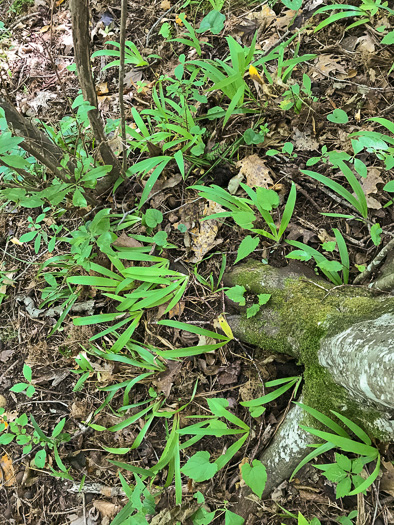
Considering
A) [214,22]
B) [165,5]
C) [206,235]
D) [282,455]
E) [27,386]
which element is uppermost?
[165,5]

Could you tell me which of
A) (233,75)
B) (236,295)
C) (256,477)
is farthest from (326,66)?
(256,477)

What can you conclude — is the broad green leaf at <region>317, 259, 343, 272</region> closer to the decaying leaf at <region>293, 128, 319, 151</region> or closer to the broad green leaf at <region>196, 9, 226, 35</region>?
the decaying leaf at <region>293, 128, 319, 151</region>

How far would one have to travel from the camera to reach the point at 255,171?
212cm

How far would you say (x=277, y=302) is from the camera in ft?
5.96

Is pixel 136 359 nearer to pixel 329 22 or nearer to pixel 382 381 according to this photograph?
pixel 382 381

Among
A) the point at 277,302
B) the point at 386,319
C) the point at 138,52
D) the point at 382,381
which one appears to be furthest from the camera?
the point at 138,52

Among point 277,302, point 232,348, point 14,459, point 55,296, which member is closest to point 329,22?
point 277,302

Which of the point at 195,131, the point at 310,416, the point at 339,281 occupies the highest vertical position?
the point at 195,131

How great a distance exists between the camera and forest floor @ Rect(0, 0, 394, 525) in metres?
1.80

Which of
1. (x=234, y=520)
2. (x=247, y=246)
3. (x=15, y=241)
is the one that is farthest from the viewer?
(x=15, y=241)

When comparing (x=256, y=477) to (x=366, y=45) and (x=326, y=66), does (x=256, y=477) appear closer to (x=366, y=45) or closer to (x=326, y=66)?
(x=326, y=66)

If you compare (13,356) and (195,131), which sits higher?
(195,131)

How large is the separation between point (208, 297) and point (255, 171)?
0.80 metres

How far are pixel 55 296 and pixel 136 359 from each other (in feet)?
2.22
